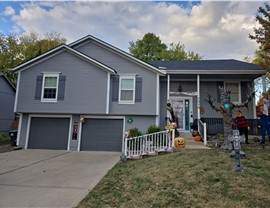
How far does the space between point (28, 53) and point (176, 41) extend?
20.4 meters

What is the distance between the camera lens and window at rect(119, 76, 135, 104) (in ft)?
36.7

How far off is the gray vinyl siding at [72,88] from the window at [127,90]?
3.38 ft

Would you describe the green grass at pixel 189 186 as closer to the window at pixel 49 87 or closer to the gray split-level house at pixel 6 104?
the window at pixel 49 87

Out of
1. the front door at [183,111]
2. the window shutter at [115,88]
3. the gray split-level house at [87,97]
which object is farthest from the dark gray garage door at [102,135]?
the front door at [183,111]

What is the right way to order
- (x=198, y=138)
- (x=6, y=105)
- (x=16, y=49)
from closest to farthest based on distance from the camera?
(x=198, y=138) < (x=6, y=105) < (x=16, y=49)

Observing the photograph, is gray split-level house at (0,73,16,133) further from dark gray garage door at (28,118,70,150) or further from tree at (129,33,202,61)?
tree at (129,33,202,61)

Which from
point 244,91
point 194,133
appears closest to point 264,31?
point 244,91

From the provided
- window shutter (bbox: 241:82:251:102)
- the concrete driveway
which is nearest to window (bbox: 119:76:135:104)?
the concrete driveway

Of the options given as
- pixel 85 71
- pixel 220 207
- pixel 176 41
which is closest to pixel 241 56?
pixel 176 41

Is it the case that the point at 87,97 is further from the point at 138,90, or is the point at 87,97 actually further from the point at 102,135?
the point at 138,90

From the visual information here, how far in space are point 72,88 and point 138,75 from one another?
13.2 feet

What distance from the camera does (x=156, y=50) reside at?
93.8 ft

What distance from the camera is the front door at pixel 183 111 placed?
12.0 metres

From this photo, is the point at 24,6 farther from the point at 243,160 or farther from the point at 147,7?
the point at 243,160
